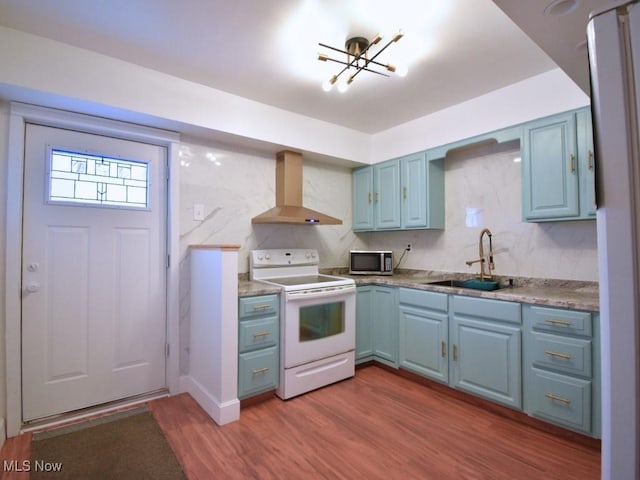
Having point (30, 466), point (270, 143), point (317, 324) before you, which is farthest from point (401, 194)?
point (30, 466)

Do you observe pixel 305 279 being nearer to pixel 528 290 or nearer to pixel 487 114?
pixel 528 290

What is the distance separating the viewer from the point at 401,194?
3.23 metres

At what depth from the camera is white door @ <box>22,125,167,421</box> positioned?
2.09 m

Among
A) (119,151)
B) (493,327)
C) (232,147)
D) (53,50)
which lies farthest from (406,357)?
(53,50)

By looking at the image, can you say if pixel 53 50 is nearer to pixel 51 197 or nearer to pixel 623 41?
pixel 51 197

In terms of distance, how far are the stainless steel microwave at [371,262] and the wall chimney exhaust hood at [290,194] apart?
1.87ft

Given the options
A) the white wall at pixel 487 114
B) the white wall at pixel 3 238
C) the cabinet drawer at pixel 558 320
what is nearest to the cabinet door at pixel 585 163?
the white wall at pixel 487 114

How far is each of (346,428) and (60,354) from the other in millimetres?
1996

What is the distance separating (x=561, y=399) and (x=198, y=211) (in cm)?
287

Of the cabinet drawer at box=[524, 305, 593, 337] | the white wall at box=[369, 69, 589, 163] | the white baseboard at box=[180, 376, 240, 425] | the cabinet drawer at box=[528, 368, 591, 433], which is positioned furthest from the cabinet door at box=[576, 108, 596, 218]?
the white baseboard at box=[180, 376, 240, 425]

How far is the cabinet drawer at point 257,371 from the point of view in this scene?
2.27 meters

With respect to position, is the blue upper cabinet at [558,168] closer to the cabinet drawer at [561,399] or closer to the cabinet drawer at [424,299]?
the cabinet drawer at [424,299]

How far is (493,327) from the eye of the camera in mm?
2217

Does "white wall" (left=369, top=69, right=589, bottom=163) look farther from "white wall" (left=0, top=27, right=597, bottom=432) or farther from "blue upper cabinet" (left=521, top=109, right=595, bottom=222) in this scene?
"blue upper cabinet" (left=521, top=109, right=595, bottom=222)
